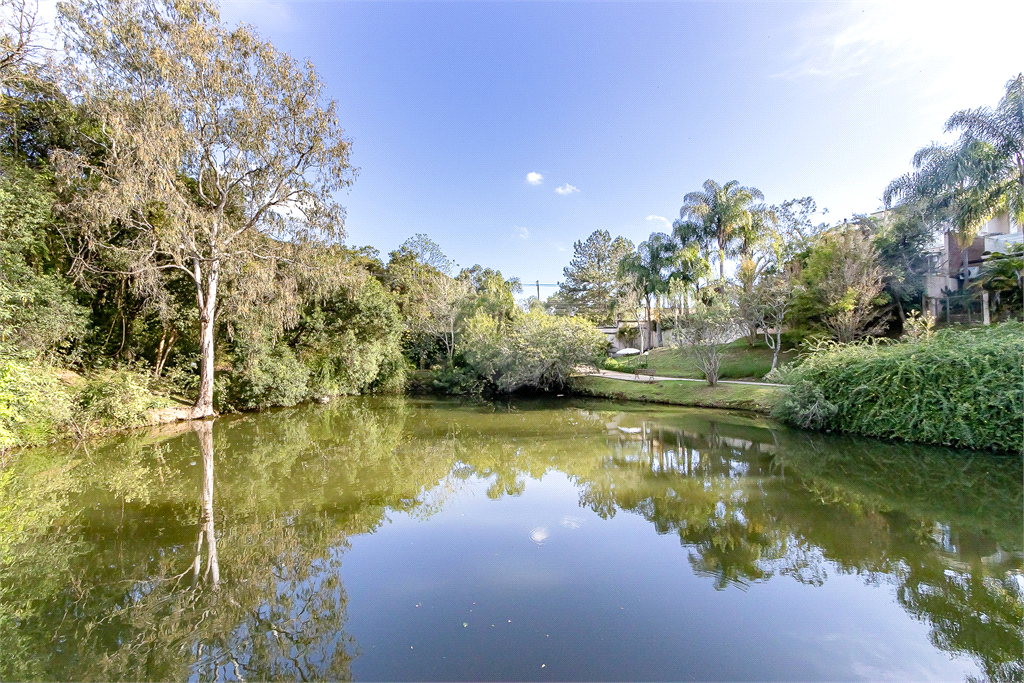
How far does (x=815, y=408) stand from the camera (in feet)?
43.0

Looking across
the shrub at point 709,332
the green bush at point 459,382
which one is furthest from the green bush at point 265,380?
the shrub at point 709,332

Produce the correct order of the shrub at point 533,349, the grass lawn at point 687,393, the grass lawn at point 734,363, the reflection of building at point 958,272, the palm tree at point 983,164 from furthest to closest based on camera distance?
the grass lawn at point 734,363 < the reflection of building at point 958,272 < the shrub at point 533,349 < the palm tree at point 983,164 < the grass lawn at point 687,393

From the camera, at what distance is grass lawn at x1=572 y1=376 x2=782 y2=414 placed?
55.3ft

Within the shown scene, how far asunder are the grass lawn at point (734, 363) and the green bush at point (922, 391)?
7.31 metres

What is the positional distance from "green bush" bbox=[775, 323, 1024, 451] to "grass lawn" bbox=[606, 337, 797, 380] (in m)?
7.31

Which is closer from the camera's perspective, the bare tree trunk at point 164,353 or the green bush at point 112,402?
the green bush at point 112,402

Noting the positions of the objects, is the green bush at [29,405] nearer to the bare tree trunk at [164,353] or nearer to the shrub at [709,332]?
the bare tree trunk at [164,353]

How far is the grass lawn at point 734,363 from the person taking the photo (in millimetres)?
23495

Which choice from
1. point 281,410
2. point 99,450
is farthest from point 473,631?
point 281,410

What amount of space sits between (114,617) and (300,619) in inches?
61.6

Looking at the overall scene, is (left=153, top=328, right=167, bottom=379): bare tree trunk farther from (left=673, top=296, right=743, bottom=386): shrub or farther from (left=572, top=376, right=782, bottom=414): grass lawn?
(left=673, top=296, right=743, bottom=386): shrub

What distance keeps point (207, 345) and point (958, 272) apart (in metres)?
33.4

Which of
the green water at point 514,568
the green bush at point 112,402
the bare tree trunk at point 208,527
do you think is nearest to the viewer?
the green water at point 514,568

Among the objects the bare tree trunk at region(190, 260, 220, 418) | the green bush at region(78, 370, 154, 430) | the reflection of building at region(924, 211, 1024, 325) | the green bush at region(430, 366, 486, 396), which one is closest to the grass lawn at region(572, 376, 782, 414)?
the green bush at region(430, 366, 486, 396)
